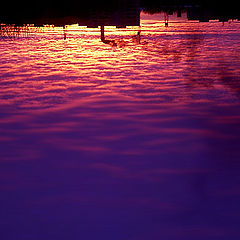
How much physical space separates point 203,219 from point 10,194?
314cm

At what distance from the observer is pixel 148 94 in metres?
17.3

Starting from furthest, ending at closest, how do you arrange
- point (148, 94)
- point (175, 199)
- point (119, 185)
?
point (148, 94)
point (119, 185)
point (175, 199)

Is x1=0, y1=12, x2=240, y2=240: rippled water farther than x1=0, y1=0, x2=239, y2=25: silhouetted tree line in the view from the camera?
No

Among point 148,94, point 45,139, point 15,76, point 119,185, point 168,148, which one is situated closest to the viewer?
point 119,185

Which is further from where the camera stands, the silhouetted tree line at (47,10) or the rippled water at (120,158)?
the silhouetted tree line at (47,10)

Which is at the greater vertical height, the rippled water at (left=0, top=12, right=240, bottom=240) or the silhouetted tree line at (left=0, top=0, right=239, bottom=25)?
the silhouetted tree line at (left=0, top=0, right=239, bottom=25)

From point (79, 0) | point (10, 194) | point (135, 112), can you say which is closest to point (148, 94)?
point (135, 112)

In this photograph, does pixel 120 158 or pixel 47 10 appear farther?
pixel 47 10

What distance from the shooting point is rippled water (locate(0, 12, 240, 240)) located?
678 cm

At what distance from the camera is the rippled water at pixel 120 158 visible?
22.2ft

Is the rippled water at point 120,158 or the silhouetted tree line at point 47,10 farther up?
the silhouetted tree line at point 47,10

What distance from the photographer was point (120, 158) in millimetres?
10016

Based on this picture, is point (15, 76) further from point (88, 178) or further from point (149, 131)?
point (88, 178)

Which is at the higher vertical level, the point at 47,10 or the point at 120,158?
the point at 47,10
